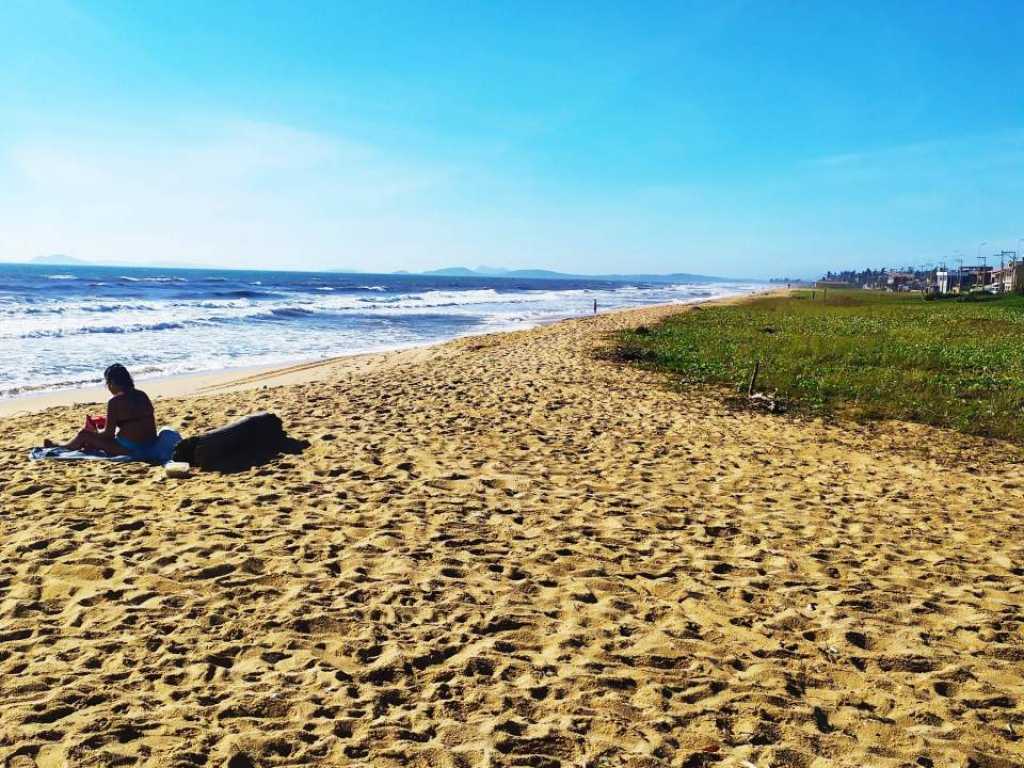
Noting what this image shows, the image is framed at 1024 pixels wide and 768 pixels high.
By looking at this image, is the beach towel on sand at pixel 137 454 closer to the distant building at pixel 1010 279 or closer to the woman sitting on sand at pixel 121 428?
the woman sitting on sand at pixel 121 428

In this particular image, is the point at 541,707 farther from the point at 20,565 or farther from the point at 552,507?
the point at 20,565

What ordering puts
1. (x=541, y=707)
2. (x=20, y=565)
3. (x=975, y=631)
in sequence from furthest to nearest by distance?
1. (x=20, y=565)
2. (x=975, y=631)
3. (x=541, y=707)

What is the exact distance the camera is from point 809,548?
5.79m

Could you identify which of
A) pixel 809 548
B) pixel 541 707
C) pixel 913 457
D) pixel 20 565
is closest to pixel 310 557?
pixel 20 565

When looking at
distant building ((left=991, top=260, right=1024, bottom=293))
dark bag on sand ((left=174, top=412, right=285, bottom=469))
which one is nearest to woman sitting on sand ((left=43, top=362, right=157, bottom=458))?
dark bag on sand ((left=174, top=412, right=285, bottom=469))

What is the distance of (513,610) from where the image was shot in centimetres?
454

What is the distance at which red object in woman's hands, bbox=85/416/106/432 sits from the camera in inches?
320

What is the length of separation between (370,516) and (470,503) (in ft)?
3.35

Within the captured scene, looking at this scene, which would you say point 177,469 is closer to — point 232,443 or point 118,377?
point 232,443

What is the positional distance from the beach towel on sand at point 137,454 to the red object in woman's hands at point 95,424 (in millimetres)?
336

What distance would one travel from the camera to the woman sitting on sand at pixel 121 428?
313 inches

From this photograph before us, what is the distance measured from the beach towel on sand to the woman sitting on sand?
26mm

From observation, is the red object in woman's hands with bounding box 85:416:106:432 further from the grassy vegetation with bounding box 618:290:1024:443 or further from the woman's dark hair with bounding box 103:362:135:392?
the grassy vegetation with bounding box 618:290:1024:443

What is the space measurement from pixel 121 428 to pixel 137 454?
1.27 ft
